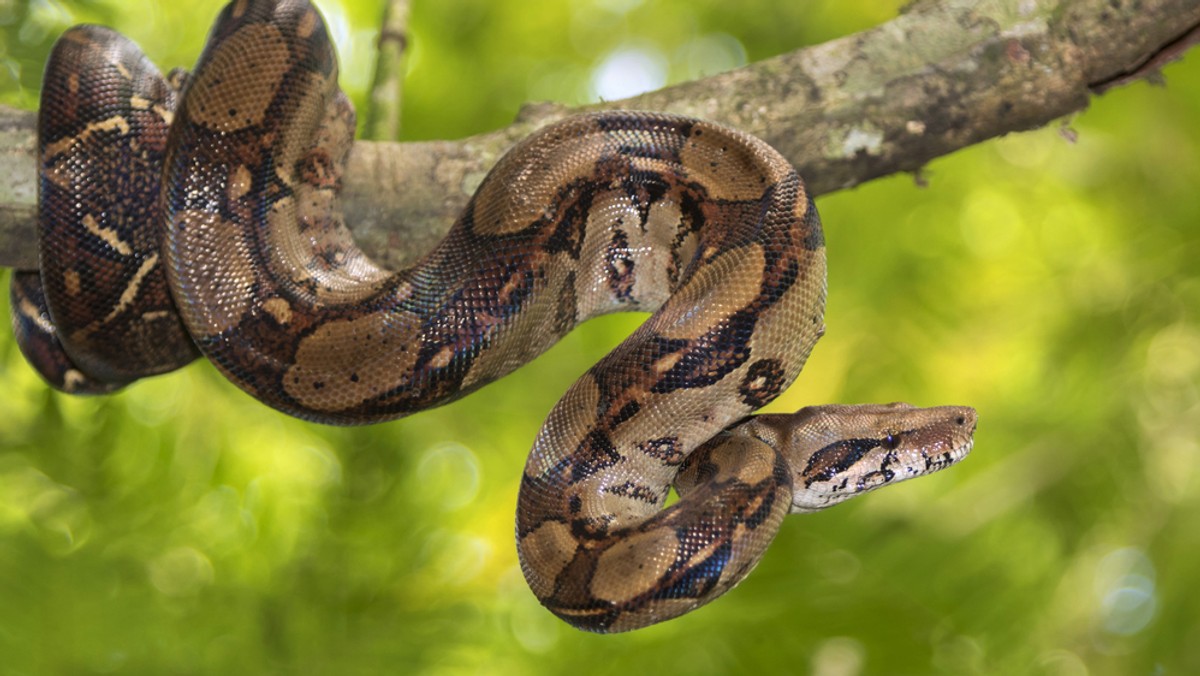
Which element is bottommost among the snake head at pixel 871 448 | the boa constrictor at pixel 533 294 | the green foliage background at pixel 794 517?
the green foliage background at pixel 794 517

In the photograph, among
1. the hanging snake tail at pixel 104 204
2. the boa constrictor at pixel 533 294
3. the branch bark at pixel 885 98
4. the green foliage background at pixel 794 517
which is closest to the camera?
the boa constrictor at pixel 533 294

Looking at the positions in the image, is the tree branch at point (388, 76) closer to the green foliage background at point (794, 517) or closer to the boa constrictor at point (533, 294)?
the boa constrictor at point (533, 294)

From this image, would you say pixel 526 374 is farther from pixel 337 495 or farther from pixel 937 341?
pixel 937 341

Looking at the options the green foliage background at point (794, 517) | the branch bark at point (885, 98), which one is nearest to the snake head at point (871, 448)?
the branch bark at point (885, 98)

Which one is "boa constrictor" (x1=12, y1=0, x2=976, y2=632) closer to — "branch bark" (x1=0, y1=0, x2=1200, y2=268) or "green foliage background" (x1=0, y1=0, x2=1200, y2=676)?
"branch bark" (x1=0, y1=0, x2=1200, y2=268)

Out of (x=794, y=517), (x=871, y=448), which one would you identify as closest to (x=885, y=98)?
(x=871, y=448)

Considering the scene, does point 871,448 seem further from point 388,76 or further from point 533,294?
point 388,76

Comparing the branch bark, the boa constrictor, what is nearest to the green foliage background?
the branch bark

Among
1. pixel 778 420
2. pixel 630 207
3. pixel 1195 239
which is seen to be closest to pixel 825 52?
pixel 630 207
